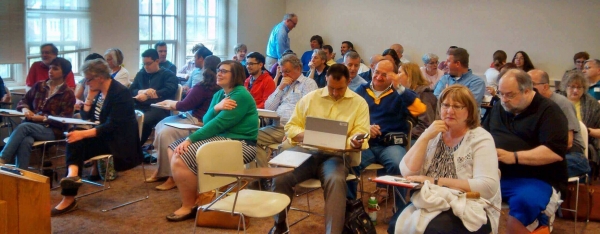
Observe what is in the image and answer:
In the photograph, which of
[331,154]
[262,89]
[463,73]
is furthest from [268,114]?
[463,73]

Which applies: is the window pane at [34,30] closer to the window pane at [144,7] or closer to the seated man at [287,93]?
the window pane at [144,7]

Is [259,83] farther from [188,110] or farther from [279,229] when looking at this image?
[279,229]

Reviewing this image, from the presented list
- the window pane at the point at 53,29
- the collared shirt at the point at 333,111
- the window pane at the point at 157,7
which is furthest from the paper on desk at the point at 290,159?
the window pane at the point at 157,7

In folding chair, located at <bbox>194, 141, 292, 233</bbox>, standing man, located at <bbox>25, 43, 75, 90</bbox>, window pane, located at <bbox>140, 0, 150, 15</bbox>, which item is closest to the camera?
folding chair, located at <bbox>194, 141, 292, 233</bbox>

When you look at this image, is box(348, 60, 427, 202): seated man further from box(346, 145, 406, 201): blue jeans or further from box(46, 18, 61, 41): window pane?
box(46, 18, 61, 41): window pane

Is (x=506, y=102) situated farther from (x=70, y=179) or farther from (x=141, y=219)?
(x=70, y=179)

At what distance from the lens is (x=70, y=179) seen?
4.20 meters

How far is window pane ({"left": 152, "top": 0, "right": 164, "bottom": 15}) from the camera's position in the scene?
27.8 feet

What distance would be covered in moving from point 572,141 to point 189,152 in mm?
2580

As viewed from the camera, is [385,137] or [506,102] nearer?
[506,102]

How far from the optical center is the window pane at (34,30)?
6695 mm

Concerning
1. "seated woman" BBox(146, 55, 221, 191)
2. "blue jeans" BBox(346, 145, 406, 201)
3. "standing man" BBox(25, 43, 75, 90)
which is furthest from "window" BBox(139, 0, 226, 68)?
"blue jeans" BBox(346, 145, 406, 201)

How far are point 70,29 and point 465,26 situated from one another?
5645mm

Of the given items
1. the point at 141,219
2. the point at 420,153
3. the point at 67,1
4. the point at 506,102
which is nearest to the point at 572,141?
the point at 506,102
